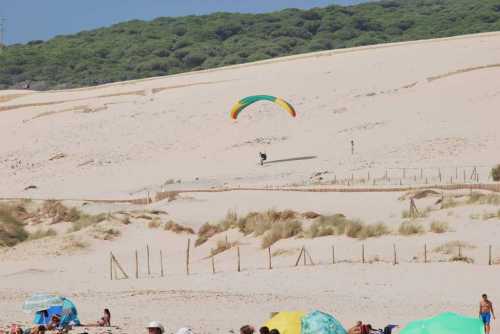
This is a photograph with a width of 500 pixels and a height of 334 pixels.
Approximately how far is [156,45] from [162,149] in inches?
3264

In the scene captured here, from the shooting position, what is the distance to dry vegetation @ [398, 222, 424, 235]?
23105 mm

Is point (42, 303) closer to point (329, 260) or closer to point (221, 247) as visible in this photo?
point (329, 260)

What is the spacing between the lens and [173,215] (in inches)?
1180

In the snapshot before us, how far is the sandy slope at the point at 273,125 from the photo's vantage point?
132 feet

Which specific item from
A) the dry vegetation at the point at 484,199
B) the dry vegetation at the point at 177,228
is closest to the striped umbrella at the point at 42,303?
the dry vegetation at the point at 177,228

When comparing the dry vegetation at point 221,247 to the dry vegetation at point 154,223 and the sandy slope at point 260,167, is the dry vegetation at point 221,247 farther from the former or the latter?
the dry vegetation at point 154,223

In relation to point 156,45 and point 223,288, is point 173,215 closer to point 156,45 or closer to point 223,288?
point 223,288

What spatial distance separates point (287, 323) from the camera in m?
12.9

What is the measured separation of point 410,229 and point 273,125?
84.8ft

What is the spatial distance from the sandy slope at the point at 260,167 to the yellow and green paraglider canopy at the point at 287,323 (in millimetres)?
2820

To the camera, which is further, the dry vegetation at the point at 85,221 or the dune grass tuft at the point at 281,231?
the dry vegetation at the point at 85,221

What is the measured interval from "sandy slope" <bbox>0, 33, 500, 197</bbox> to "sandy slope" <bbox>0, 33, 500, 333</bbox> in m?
0.14

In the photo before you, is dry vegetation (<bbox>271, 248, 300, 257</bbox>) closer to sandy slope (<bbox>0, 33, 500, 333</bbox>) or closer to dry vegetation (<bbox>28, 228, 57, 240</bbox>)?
sandy slope (<bbox>0, 33, 500, 333</bbox>)

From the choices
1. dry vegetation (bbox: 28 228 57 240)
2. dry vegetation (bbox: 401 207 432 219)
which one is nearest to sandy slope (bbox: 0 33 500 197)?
dry vegetation (bbox: 28 228 57 240)
